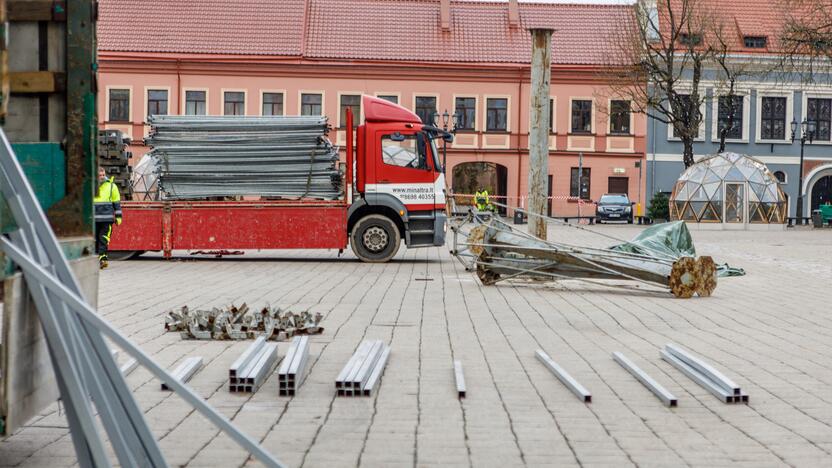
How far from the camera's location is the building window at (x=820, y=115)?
203 feet

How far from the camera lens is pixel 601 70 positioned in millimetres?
57781

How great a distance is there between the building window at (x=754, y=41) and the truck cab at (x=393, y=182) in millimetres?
44500

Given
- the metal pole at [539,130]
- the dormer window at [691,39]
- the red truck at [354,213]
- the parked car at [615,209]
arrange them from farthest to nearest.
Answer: the dormer window at [691,39] → the parked car at [615,209] → the red truck at [354,213] → the metal pole at [539,130]

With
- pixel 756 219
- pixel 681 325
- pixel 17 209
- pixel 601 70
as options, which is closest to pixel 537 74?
pixel 681 325

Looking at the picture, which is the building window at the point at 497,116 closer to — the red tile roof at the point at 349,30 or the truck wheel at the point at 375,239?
the red tile roof at the point at 349,30

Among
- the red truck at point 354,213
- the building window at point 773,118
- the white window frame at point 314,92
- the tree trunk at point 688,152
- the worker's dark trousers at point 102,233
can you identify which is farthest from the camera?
the building window at point 773,118

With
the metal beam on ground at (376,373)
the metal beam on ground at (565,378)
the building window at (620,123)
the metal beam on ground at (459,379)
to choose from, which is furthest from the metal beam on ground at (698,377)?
the building window at (620,123)

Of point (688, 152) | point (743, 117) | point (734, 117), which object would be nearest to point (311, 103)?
point (688, 152)

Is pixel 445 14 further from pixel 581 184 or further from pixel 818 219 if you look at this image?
pixel 818 219

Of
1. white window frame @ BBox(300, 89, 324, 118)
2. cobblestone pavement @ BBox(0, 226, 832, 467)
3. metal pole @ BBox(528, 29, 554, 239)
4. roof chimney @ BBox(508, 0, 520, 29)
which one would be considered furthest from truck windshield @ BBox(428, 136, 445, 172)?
roof chimney @ BBox(508, 0, 520, 29)

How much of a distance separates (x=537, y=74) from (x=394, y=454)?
13012mm

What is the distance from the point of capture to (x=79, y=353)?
411cm

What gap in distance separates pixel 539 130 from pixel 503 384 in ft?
35.6

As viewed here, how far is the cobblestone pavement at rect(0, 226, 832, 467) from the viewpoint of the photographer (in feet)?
17.9
